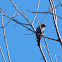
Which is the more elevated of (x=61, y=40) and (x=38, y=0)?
(x=38, y=0)

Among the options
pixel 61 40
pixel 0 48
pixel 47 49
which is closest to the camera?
pixel 61 40

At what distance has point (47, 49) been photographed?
257cm

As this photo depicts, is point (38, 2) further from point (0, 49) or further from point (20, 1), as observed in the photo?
point (0, 49)

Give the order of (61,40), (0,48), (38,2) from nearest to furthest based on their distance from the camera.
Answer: (61,40) < (38,2) < (0,48)

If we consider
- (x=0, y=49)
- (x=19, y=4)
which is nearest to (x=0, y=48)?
(x=0, y=49)

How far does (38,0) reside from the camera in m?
2.89

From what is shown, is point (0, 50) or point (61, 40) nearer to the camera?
point (61, 40)

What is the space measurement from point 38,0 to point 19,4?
371 mm

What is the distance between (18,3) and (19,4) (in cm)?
7

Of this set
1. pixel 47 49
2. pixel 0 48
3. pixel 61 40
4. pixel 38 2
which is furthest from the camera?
pixel 0 48

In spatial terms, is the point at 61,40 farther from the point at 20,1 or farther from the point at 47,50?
the point at 20,1

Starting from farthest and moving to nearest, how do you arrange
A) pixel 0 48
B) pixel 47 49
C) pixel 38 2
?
pixel 0 48 < pixel 38 2 < pixel 47 49

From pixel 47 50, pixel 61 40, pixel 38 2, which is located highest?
pixel 38 2

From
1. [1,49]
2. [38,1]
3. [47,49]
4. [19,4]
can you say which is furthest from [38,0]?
[1,49]
